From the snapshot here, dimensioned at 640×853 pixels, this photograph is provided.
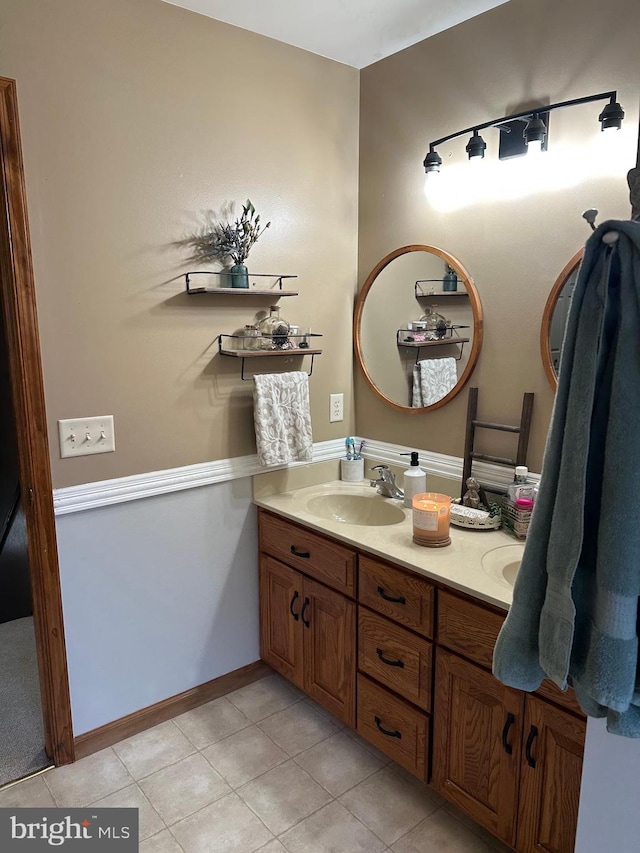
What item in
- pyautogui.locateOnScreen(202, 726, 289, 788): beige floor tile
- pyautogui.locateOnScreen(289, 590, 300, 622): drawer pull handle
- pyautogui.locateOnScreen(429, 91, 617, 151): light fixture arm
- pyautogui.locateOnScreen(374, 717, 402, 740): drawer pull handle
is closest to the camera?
pyautogui.locateOnScreen(429, 91, 617, 151): light fixture arm

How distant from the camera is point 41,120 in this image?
5.61 feet

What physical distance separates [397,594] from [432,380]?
809 mm

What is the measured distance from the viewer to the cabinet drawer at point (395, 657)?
1747 mm

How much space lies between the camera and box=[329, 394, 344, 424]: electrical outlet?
251 cm

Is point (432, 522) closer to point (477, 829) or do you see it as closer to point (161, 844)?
point (477, 829)

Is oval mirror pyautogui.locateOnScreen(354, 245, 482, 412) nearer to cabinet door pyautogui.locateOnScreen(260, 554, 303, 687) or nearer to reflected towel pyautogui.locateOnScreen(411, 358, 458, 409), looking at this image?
reflected towel pyautogui.locateOnScreen(411, 358, 458, 409)

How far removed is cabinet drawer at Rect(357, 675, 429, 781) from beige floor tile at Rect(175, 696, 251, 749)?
0.48 metres

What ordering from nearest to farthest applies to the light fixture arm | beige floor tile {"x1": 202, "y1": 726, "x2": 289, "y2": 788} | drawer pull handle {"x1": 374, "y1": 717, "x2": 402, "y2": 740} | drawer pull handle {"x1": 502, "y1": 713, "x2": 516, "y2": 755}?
drawer pull handle {"x1": 502, "y1": 713, "x2": 516, "y2": 755}, the light fixture arm, drawer pull handle {"x1": 374, "y1": 717, "x2": 402, "y2": 740}, beige floor tile {"x1": 202, "y1": 726, "x2": 289, "y2": 788}

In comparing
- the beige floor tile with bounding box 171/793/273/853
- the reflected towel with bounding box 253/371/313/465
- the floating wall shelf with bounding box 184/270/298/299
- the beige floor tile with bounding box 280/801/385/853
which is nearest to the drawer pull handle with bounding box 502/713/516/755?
the beige floor tile with bounding box 280/801/385/853

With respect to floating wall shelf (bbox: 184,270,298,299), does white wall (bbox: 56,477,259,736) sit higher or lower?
lower

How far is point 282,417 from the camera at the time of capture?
2236 mm

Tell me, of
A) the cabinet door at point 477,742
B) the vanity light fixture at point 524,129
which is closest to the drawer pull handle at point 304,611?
the cabinet door at point 477,742

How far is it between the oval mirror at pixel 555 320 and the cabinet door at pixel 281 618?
1101 mm

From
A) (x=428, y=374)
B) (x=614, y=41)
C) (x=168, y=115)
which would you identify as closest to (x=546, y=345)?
(x=428, y=374)
